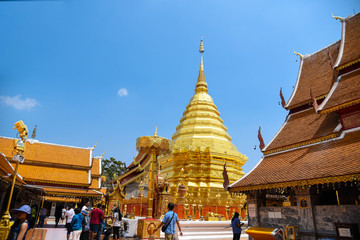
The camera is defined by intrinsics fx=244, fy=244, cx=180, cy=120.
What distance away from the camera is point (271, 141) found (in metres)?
10.8

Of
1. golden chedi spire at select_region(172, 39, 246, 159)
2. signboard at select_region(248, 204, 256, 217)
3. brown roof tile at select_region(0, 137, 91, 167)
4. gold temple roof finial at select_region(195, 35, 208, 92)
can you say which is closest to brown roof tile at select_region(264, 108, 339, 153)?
signboard at select_region(248, 204, 256, 217)

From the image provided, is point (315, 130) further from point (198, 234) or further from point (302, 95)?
point (198, 234)

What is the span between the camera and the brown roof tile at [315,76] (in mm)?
10906

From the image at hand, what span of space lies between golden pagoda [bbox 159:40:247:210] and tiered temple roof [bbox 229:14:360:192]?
348 inches

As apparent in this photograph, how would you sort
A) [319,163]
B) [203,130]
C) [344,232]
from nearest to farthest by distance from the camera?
[344,232] < [319,163] < [203,130]

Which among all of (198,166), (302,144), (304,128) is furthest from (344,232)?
(198,166)

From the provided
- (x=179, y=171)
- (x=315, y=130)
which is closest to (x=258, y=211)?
(x=315, y=130)

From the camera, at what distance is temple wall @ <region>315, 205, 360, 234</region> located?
684 cm

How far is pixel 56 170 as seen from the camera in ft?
61.6

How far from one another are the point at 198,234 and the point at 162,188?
277 centimetres

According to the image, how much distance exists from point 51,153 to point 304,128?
1883cm

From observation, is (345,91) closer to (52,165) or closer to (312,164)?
(312,164)

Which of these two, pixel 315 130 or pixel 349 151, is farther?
pixel 315 130

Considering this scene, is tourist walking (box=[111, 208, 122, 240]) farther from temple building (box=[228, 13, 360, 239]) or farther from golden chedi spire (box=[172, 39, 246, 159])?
golden chedi spire (box=[172, 39, 246, 159])
